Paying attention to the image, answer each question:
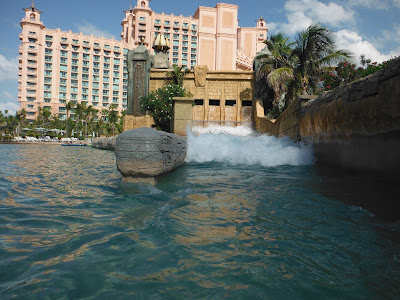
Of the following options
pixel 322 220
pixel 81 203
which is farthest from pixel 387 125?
pixel 81 203

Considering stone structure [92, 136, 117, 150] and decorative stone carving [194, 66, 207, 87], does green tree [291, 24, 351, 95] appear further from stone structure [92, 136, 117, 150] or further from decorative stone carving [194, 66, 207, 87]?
stone structure [92, 136, 117, 150]

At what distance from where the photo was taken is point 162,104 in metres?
19.1

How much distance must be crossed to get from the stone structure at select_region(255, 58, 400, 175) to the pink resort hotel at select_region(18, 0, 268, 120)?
7166cm

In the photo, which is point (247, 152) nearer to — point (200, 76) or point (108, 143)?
point (200, 76)

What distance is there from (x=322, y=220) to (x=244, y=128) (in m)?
18.1

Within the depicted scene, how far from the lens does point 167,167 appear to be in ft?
19.8

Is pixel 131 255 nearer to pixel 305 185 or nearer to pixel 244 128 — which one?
pixel 305 185

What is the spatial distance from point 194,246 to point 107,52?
3728 inches

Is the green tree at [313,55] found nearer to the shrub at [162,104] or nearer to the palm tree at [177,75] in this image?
the shrub at [162,104]

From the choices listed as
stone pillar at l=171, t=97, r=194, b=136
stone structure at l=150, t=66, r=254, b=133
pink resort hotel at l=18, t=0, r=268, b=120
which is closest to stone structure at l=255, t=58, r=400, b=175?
stone pillar at l=171, t=97, r=194, b=136

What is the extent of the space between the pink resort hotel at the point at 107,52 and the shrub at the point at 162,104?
5901cm

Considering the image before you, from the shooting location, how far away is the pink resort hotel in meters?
78.1

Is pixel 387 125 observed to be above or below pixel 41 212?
above

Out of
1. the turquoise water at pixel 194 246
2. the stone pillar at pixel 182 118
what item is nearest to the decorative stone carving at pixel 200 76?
the stone pillar at pixel 182 118
